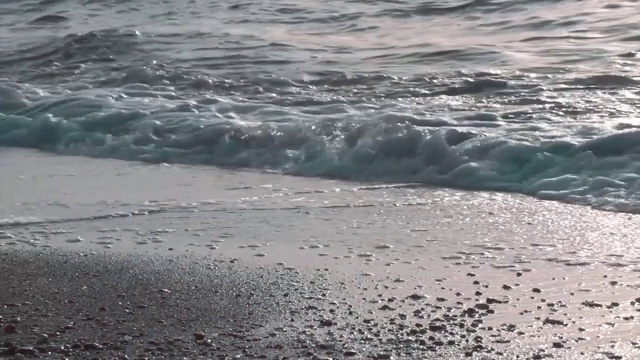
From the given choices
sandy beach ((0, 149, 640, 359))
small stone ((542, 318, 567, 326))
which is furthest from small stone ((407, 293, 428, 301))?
small stone ((542, 318, 567, 326))

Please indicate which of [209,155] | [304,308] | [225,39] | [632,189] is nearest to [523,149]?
[632,189]

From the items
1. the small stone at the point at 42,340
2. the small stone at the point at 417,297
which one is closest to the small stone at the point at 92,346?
the small stone at the point at 42,340

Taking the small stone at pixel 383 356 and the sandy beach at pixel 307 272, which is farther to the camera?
the sandy beach at pixel 307 272

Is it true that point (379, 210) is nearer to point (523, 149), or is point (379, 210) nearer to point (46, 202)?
point (523, 149)

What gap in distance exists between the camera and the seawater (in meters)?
5.11

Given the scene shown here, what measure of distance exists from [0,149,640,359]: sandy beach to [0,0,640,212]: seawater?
0.43m

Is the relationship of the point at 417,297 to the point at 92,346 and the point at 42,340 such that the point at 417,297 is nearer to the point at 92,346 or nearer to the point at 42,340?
the point at 92,346

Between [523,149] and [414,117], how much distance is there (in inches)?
37.4

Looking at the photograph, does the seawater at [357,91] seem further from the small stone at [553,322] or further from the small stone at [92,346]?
the small stone at [92,346]

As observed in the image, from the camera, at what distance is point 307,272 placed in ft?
11.7

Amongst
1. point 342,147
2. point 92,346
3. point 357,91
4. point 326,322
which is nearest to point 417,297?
point 326,322

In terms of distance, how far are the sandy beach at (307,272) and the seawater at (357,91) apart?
0.43 metres

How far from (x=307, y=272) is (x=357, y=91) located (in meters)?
3.66

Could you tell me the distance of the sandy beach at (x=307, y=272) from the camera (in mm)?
2873
